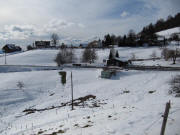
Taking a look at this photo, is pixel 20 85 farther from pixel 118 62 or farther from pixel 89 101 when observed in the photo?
pixel 118 62

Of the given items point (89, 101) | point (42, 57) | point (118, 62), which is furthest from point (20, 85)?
point (42, 57)

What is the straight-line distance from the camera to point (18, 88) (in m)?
30.5

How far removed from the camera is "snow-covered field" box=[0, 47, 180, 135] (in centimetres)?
921

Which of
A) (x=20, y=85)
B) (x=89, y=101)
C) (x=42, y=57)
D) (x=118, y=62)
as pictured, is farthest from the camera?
(x=42, y=57)

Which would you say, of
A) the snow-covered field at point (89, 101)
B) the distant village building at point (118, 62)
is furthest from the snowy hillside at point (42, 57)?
the snow-covered field at point (89, 101)

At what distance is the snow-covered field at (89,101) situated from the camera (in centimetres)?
921

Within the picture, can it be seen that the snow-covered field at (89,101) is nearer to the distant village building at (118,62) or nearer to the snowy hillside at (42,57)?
the distant village building at (118,62)

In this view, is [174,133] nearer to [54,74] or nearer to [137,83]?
[137,83]

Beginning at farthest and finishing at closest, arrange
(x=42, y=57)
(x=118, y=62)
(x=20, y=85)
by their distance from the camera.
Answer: (x=42, y=57) → (x=118, y=62) → (x=20, y=85)

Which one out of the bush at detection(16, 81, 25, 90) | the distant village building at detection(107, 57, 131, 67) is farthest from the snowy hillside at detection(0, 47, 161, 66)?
the bush at detection(16, 81, 25, 90)

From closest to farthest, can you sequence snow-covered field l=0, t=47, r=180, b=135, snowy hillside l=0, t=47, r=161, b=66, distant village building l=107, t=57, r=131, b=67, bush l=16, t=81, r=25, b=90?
snow-covered field l=0, t=47, r=180, b=135 < bush l=16, t=81, r=25, b=90 < distant village building l=107, t=57, r=131, b=67 < snowy hillside l=0, t=47, r=161, b=66

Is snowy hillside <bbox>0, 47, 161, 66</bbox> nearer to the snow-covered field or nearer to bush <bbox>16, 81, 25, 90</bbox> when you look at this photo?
the snow-covered field

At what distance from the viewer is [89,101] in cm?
2219

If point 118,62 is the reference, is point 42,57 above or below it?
above
